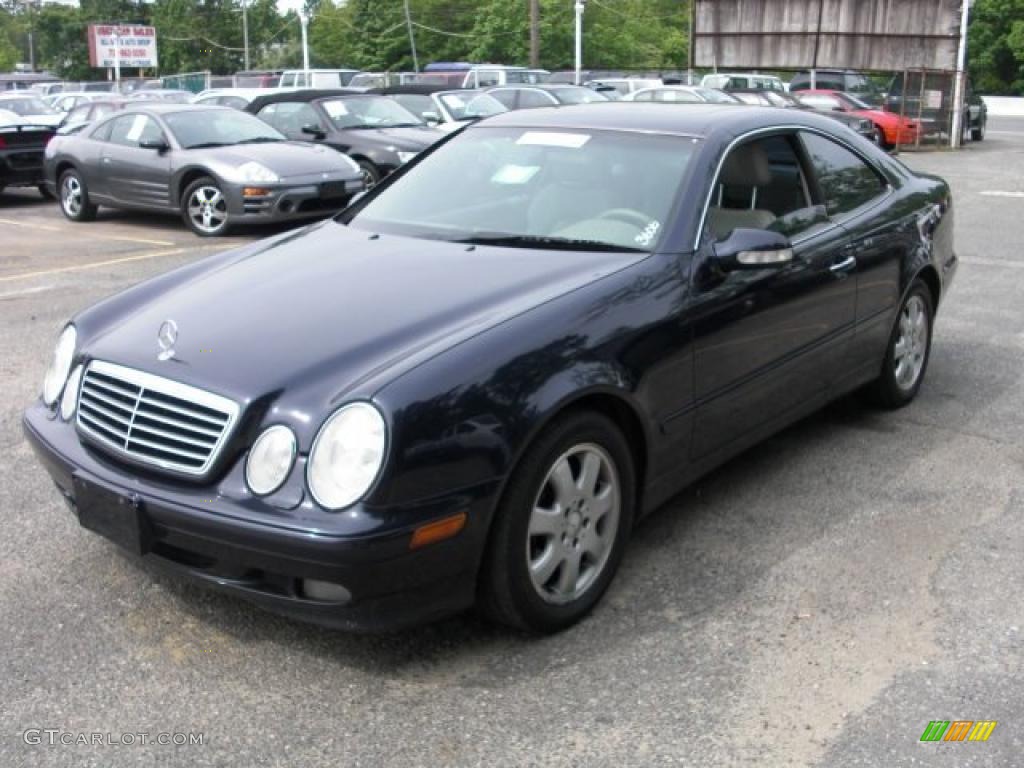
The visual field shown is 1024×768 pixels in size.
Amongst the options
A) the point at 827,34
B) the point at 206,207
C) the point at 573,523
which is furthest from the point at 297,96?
the point at 827,34

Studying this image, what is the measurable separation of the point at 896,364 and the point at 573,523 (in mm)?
2727

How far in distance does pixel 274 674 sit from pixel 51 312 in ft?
18.4

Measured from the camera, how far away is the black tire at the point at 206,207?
11.9 metres

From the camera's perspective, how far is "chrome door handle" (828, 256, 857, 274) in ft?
15.6

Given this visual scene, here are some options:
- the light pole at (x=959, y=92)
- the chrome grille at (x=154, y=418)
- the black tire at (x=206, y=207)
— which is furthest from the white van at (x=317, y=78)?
the chrome grille at (x=154, y=418)

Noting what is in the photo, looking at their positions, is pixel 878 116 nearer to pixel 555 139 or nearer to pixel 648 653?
pixel 555 139

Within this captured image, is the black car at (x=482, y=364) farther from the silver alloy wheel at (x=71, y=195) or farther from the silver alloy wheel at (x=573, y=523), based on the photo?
the silver alloy wheel at (x=71, y=195)

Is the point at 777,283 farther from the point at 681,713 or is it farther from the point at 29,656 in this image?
the point at 29,656

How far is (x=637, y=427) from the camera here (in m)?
3.72

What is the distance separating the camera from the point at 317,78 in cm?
3192

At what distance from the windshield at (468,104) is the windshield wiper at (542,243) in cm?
1317

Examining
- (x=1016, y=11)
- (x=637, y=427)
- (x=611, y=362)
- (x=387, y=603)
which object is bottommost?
(x=387, y=603)

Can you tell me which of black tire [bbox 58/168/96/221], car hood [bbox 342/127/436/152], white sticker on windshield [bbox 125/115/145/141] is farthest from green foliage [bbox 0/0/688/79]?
white sticker on windshield [bbox 125/115/145/141]

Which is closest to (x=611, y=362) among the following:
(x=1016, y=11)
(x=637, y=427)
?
(x=637, y=427)
